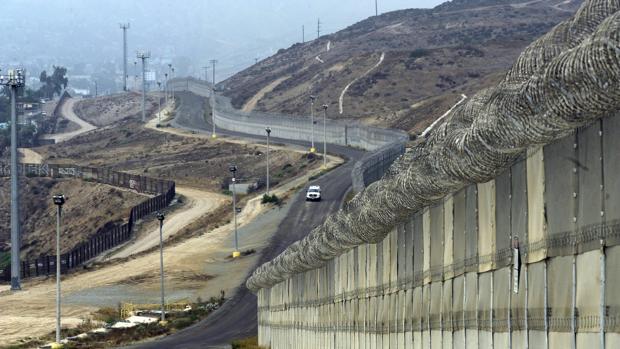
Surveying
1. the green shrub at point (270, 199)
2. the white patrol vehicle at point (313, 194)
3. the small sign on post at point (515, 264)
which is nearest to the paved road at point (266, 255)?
the white patrol vehicle at point (313, 194)

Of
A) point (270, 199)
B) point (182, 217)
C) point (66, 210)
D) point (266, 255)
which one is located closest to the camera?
point (266, 255)

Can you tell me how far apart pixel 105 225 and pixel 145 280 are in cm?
3092

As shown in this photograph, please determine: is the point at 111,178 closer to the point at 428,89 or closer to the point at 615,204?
the point at 428,89

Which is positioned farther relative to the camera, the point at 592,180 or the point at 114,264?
the point at 114,264

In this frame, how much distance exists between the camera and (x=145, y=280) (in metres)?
72.8

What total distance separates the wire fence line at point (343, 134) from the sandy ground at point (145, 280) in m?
8.96

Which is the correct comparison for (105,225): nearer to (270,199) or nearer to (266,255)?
(270,199)

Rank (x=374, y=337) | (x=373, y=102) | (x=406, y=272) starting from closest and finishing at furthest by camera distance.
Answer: (x=406, y=272)
(x=374, y=337)
(x=373, y=102)

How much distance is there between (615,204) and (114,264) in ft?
235

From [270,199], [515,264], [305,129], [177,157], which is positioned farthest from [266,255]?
[177,157]

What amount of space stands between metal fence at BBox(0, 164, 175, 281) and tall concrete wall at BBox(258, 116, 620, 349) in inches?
2475

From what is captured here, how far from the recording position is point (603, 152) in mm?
10758

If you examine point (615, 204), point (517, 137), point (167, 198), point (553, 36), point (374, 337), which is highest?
point (167, 198)

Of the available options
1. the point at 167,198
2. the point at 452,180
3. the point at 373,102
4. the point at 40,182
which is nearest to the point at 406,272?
the point at 452,180
